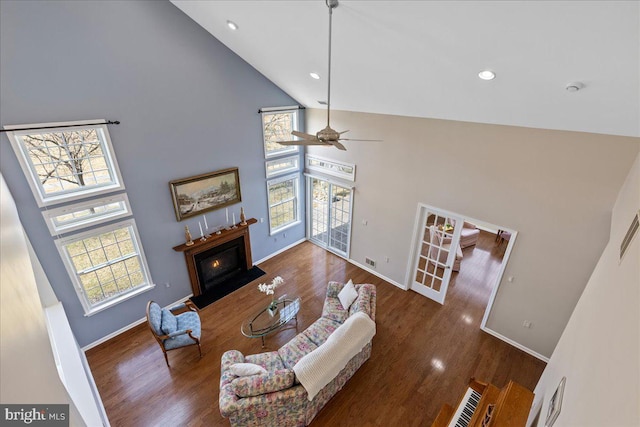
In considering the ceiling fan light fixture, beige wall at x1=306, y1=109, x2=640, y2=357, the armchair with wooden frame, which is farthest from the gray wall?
beige wall at x1=306, y1=109, x2=640, y2=357

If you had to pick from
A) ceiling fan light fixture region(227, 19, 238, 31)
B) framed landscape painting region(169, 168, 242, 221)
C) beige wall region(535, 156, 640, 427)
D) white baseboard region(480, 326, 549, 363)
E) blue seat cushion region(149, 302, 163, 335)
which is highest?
ceiling fan light fixture region(227, 19, 238, 31)

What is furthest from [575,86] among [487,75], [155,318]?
[155,318]

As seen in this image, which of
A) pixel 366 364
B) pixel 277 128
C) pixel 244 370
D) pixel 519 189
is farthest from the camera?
pixel 277 128

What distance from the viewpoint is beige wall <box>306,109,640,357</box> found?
11.8 ft

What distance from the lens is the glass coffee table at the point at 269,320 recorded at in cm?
459

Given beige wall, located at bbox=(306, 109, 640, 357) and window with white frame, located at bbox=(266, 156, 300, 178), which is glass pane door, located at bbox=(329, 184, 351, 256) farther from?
window with white frame, located at bbox=(266, 156, 300, 178)

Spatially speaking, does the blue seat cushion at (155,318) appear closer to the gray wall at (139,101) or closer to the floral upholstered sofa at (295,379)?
the gray wall at (139,101)

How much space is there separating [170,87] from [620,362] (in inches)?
220

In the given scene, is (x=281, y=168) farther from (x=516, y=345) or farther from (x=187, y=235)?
(x=516, y=345)

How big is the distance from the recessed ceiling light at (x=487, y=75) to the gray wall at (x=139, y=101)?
158 inches

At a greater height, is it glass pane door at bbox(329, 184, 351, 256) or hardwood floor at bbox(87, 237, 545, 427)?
glass pane door at bbox(329, 184, 351, 256)

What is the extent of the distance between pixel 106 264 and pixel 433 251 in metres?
5.90

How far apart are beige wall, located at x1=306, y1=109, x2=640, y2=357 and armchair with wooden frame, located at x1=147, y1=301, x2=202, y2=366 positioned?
4.07 meters

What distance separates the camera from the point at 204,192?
5.42m
